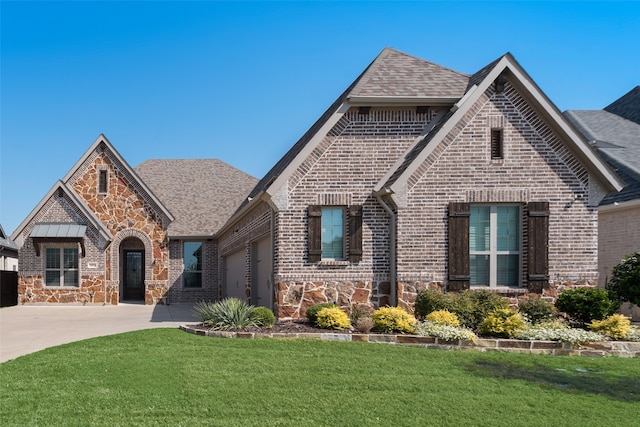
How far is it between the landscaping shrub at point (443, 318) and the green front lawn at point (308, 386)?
1.26 metres

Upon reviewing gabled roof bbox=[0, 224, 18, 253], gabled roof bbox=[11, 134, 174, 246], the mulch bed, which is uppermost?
gabled roof bbox=[11, 134, 174, 246]

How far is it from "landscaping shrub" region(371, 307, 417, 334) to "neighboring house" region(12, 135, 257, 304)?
614 inches

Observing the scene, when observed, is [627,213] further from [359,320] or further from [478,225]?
[359,320]

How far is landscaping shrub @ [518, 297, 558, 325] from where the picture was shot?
12414mm

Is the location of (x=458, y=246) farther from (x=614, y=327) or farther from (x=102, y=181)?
(x=102, y=181)

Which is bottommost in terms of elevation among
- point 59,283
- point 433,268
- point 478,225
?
point 59,283

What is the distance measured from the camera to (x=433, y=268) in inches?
528

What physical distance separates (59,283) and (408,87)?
58.6 ft

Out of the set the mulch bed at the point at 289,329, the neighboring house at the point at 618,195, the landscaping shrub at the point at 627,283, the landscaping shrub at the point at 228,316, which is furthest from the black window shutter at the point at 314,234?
the neighboring house at the point at 618,195

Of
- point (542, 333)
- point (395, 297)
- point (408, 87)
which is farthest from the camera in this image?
point (408, 87)

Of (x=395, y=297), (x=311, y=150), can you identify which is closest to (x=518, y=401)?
(x=395, y=297)

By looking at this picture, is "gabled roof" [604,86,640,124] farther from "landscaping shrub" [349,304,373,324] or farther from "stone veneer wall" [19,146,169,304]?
"stone veneer wall" [19,146,169,304]

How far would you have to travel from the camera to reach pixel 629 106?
83.6 feet

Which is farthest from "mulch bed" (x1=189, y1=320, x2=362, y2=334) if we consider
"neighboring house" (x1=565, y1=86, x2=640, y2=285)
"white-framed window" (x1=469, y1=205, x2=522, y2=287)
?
"neighboring house" (x1=565, y1=86, x2=640, y2=285)
